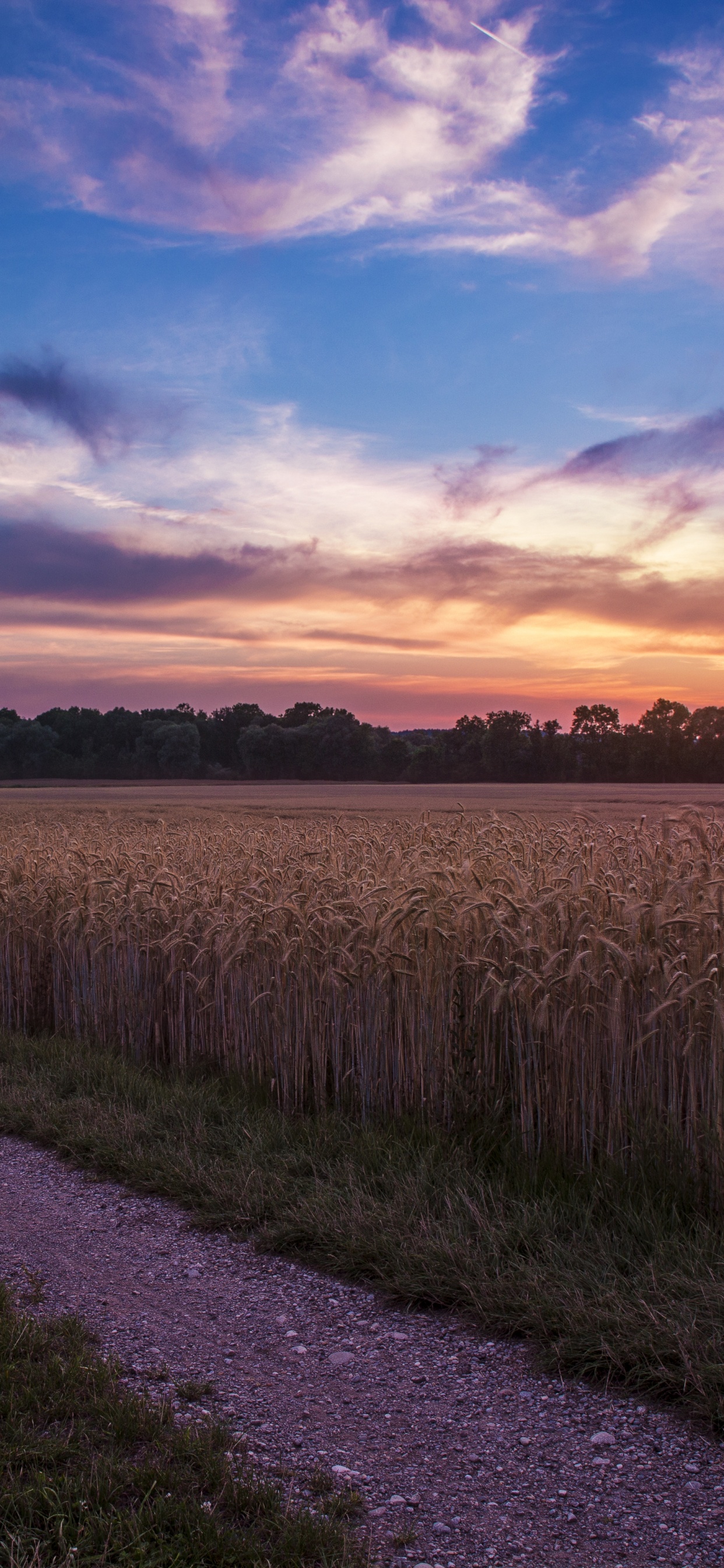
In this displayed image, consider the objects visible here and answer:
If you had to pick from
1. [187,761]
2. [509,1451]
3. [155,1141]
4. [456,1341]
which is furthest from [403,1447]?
[187,761]

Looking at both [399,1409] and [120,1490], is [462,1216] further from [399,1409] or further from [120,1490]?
[120,1490]

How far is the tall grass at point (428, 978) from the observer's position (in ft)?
17.8

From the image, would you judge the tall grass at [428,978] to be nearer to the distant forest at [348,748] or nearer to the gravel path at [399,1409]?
the gravel path at [399,1409]

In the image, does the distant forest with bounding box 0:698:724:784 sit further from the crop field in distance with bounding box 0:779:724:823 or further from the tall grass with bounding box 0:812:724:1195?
the tall grass with bounding box 0:812:724:1195

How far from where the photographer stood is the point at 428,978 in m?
6.21

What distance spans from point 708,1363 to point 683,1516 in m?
0.65

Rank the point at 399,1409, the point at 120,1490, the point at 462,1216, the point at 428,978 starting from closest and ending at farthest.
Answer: the point at 120,1490
the point at 399,1409
the point at 462,1216
the point at 428,978

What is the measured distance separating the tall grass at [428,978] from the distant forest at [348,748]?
60.7m

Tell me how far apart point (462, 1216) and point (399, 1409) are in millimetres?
1234

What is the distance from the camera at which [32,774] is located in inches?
3233

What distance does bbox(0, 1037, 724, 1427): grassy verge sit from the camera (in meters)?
3.88

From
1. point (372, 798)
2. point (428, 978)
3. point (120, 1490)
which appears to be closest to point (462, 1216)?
point (428, 978)

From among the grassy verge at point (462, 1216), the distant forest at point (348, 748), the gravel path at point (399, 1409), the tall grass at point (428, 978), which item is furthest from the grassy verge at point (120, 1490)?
the distant forest at point (348, 748)

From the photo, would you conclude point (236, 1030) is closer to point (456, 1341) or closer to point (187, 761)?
point (456, 1341)
